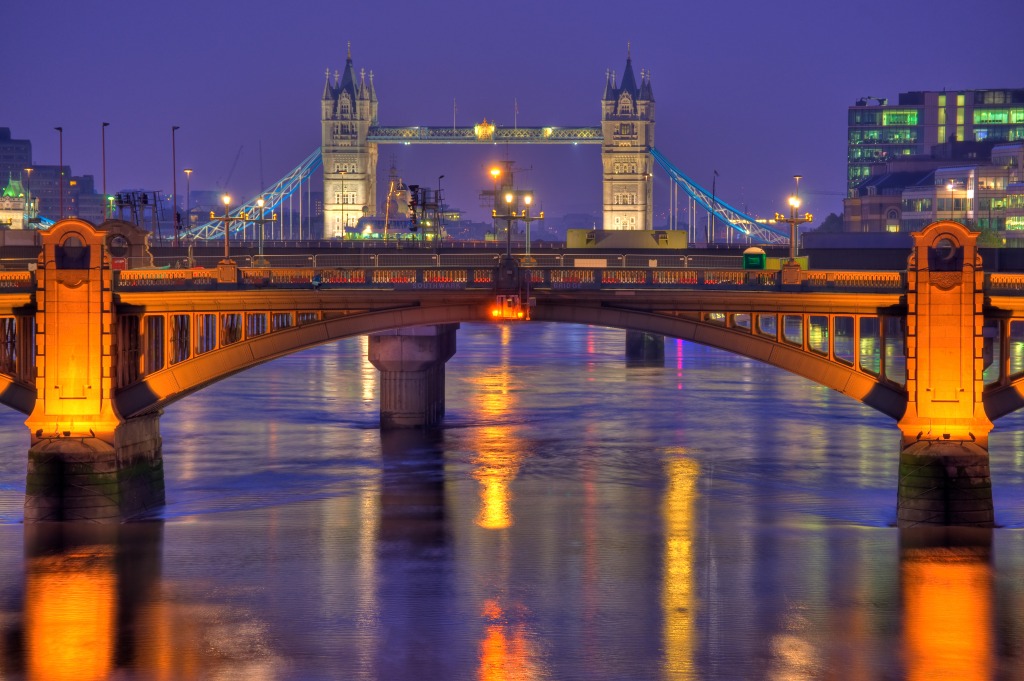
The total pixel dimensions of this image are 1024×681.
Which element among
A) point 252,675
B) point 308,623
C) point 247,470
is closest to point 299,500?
point 247,470

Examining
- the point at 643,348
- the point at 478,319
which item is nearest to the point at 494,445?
the point at 478,319

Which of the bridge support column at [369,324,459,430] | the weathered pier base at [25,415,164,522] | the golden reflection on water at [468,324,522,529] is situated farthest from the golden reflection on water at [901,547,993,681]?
the bridge support column at [369,324,459,430]

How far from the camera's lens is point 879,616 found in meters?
40.8

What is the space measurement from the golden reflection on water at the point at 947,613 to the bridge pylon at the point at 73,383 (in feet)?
81.7

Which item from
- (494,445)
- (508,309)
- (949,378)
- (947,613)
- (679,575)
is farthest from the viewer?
(494,445)

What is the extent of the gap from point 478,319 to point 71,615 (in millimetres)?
17010

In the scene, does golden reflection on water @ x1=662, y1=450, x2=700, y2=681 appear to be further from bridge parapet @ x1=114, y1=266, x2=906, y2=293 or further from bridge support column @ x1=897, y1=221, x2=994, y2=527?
bridge parapet @ x1=114, y1=266, x2=906, y2=293

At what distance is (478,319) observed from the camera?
51.8 meters

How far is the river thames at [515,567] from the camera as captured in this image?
37219 mm

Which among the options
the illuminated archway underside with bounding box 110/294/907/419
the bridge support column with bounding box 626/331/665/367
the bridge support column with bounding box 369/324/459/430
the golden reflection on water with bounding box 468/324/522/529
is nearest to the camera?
the illuminated archway underside with bounding box 110/294/907/419

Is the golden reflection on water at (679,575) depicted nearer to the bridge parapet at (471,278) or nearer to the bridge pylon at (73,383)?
the bridge parapet at (471,278)

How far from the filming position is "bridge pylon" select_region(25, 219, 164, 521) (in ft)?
160

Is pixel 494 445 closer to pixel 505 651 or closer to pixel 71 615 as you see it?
pixel 71 615

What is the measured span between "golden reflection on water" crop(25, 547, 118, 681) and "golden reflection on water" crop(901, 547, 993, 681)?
19447mm
